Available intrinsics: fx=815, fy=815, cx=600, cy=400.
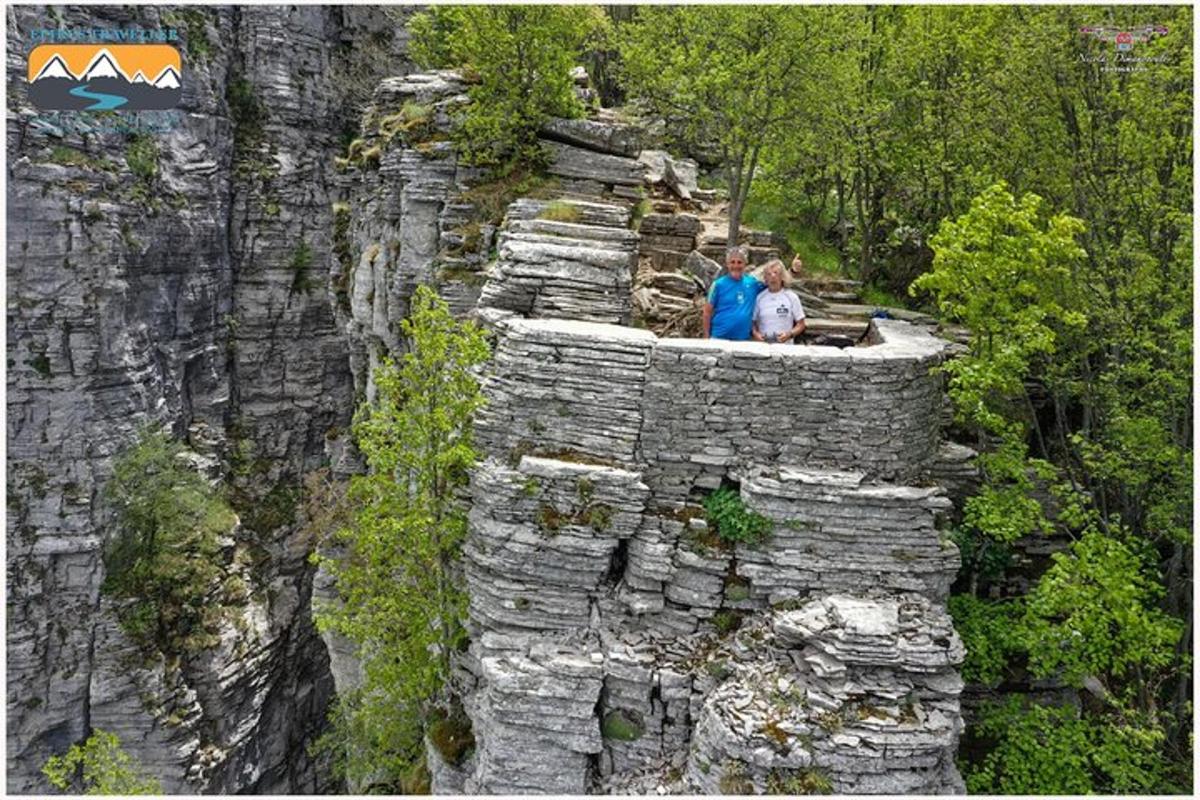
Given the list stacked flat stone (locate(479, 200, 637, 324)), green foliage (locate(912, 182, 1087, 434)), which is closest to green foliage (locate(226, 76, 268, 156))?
stacked flat stone (locate(479, 200, 637, 324))

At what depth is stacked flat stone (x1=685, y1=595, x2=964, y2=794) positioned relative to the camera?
11.7m

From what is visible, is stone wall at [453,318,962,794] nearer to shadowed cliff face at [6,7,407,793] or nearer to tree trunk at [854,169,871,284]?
tree trunk at [854,169,871,284]

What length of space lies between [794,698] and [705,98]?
14372 millimetres

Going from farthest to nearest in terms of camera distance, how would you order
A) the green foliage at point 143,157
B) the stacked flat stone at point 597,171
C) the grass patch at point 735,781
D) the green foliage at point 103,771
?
1. the green foliage at point 143,157
2. the green foliage at point 103,771
3. the stacked flat stone at point 597,171
4. the grass patch at point 735,781

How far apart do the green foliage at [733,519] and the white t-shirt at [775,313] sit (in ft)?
10.8

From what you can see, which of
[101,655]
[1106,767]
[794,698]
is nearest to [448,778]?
[794,698]

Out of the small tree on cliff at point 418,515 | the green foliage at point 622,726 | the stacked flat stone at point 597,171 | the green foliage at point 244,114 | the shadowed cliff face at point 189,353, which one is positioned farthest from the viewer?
the green foliage at point 244,114

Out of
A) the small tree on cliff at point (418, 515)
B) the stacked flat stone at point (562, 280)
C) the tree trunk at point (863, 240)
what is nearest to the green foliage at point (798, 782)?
the small tree on cliff at point (418, 515)

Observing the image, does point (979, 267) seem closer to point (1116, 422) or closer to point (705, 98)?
point (1116, 422)

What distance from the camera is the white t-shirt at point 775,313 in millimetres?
15078

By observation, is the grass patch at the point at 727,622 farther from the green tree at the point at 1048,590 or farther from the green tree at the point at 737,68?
the green tree at the point at 737,68

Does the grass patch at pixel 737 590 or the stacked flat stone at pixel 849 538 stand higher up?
the stacked flat stone at pixel 849 538

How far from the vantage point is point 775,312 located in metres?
15.1

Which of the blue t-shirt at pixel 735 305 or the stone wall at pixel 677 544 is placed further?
the blue t-shirt at pixel 735 305
